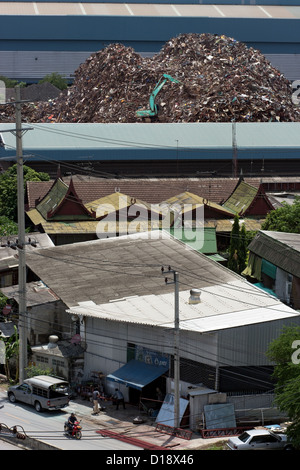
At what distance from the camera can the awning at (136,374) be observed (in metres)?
40.1

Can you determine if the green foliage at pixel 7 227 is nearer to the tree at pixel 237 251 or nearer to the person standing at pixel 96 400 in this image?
the tree at pixel 237 251

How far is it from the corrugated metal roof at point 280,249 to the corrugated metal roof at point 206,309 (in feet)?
14.4

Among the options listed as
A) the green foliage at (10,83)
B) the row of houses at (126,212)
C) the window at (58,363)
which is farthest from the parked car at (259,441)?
the green foliage at (10,83)

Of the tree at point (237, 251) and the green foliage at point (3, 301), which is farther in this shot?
the tree at point (237, 251)

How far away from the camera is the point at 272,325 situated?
39.4 meters

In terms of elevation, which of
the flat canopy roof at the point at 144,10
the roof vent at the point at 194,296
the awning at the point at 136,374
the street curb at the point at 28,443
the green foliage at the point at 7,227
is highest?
the flat canopy roof at the point at 144,10

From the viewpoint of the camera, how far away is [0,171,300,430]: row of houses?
38.9 m

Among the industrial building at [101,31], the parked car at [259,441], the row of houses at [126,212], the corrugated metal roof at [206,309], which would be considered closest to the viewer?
the parked car at [259,441]

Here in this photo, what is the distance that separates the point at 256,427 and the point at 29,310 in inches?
576

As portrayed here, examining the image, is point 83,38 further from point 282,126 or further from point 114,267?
point 114,267

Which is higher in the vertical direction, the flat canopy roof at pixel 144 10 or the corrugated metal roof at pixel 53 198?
the flat canopy roof at pixel 144 10

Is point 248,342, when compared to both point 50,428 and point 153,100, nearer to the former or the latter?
point 50,428

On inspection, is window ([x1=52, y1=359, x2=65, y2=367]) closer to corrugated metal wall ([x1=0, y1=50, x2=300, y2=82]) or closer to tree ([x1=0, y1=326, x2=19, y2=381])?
tree ([x1=0, y1=326, x2=19, y2=381])
